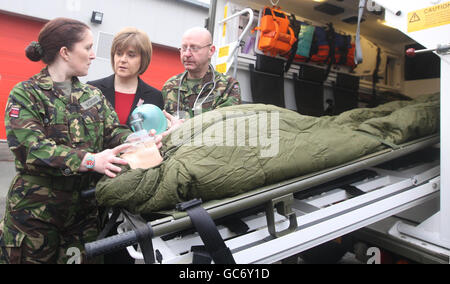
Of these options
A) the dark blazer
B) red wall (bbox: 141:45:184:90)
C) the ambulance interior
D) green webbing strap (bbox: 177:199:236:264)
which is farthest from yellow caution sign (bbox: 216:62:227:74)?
red wall (bbox: 141:45:184:90)

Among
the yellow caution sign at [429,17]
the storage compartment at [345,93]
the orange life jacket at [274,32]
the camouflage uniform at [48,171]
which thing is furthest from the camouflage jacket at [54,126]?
the storage compartment at [345,93]

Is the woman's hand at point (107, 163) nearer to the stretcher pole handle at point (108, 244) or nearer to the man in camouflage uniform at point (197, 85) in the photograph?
the stretcher pole handle at point (108, 244)

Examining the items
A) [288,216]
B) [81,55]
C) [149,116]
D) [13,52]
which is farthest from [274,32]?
[13,52]

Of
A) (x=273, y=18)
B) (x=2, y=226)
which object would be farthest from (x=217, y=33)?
(x=2, y=226)

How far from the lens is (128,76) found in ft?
7.18

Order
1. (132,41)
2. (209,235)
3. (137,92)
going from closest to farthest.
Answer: (209,235), (132,41), (137,92)

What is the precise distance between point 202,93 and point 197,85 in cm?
9

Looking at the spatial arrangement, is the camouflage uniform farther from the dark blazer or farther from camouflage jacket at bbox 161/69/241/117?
camouflage jacket at bbox 161/69/241/117

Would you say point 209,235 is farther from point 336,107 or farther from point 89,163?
point 336,107

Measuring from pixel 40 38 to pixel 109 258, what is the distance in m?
1.30

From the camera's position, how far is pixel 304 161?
1441mm

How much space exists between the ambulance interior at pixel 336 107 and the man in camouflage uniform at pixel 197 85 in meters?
0.52

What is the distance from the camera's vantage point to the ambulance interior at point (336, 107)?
4.58 ft
